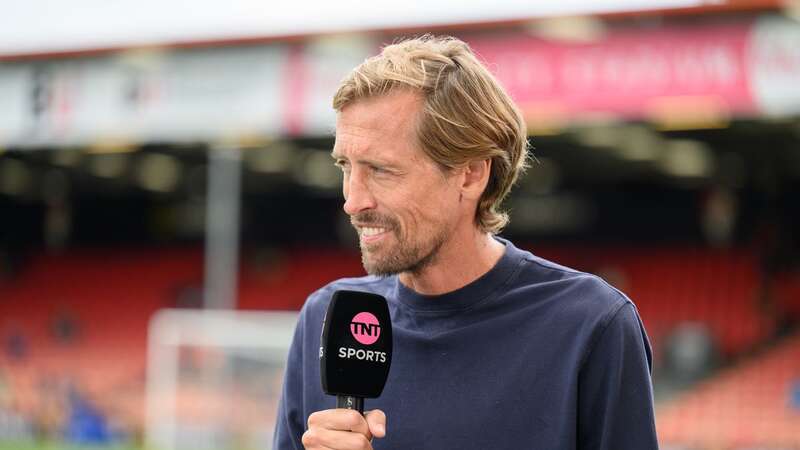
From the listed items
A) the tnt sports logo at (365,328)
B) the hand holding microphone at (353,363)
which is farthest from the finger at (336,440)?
the tnt sports logo at (365,328)

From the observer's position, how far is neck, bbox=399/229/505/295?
7.45 feet

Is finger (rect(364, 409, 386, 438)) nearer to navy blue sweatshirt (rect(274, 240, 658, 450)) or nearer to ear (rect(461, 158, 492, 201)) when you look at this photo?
navy blue sweatshirt (rect(274, 240, 658, 450))

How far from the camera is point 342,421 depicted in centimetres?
192

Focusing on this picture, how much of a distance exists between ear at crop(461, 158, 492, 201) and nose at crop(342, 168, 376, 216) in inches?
8.8

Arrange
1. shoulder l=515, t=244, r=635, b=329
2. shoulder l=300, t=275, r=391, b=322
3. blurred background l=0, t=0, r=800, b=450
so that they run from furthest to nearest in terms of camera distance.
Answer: blurred background l=0, t=0, r=800, b=450
shoulder l=300, t=275, r=391, b=322
shoulder l=515, t=244, r=635, b=329

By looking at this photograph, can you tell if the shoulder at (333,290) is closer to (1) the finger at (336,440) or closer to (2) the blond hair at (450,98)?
(2) the blond hair at (450,98)

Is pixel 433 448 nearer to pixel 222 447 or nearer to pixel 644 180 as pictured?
pixel 222 447

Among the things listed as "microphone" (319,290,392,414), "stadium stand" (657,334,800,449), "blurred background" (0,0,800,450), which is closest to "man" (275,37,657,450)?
"microphone" (319,290,392,414)

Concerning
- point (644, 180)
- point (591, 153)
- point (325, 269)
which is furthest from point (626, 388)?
point (325, 269)

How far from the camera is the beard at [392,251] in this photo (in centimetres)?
220

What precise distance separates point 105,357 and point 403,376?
63.0 feet

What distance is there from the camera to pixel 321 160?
17.7 meters

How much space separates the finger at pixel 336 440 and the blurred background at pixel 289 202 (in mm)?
7526

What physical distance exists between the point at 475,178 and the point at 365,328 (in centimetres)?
41
